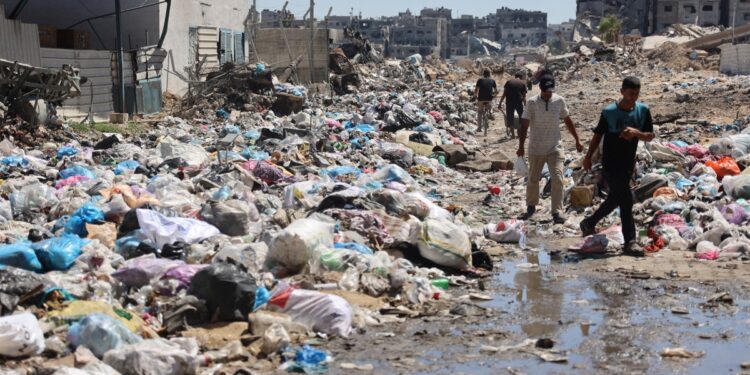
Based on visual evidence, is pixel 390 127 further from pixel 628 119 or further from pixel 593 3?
pixel 593 3

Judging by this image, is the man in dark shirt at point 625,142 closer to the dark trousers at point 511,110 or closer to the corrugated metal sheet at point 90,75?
the dark trousers at point 511,110

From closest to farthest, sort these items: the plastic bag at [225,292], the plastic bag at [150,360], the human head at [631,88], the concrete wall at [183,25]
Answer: the plastic bag at [150,360]
the plastic bag at [225,292]
the human head at [631,88]
the concrete wall at [183,25]

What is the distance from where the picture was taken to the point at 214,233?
696cm

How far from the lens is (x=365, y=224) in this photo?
24.5 ft

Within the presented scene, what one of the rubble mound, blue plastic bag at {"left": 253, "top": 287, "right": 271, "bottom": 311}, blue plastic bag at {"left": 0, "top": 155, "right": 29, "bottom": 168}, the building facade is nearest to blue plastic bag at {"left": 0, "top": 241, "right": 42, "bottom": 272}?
blue plastic bag at {"left": 253, "top": 287, "right": 271, "bottom": 311}

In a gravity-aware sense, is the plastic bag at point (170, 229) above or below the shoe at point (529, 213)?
above

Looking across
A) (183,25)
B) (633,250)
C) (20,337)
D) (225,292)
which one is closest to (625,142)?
(633,250)

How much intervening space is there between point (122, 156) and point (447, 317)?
25.1 ft

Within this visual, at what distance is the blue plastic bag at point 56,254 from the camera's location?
607 cm

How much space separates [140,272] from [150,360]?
1.63 metres

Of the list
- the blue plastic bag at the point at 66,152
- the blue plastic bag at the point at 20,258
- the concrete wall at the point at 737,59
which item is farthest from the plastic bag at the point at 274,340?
the concrete wall at the point at 737,59

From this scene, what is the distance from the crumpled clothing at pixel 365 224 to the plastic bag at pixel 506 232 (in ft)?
3.74

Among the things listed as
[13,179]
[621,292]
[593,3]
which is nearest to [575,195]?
[621,292]

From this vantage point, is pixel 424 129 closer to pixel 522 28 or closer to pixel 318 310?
pixel 318 310
